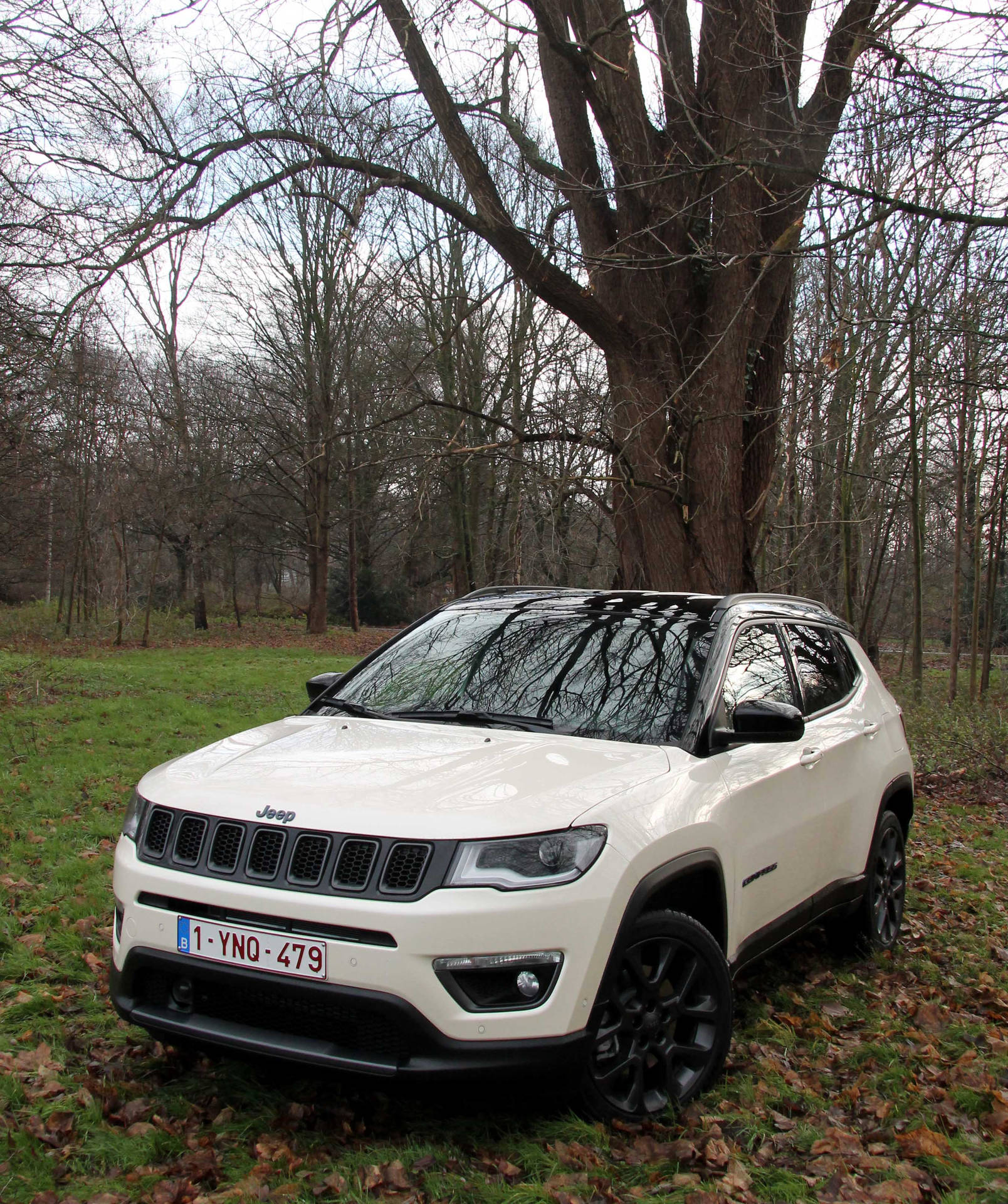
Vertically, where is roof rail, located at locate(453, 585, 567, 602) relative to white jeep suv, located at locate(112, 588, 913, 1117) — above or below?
above

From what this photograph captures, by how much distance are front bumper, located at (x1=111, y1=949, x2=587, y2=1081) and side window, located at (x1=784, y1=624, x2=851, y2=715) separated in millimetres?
2408

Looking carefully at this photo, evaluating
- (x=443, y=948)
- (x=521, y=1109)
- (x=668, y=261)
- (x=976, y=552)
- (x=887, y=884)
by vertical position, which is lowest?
(x=521, y=1109)

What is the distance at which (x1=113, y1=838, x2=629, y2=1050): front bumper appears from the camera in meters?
2.72

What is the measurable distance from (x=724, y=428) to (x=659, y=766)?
6.13 metres

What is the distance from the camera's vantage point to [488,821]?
2.90 m

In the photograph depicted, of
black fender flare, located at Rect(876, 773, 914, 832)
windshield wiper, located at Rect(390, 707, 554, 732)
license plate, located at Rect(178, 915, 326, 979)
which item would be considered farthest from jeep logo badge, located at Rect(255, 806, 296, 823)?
black fender flare, located at Rect(876, 773, 914, 832)

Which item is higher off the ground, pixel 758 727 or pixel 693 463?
pixel 693 463

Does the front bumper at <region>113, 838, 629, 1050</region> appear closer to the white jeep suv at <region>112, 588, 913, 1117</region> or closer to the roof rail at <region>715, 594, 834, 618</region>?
the white jeep suv at <region>112, 588, 913, 1117</region>

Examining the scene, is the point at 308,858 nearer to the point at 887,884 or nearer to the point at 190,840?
the point at 190,840

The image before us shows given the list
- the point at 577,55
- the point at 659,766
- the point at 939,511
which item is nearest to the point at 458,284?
the point at 939,511

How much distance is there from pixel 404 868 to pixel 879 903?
10.7 ft

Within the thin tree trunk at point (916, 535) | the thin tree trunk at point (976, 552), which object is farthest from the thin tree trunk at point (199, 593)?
the thin tree trunk at point (976, 552)

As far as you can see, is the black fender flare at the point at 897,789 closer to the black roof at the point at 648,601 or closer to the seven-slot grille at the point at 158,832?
the black roof at the point at 648,601

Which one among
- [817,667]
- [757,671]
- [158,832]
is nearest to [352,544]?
[817,667]
